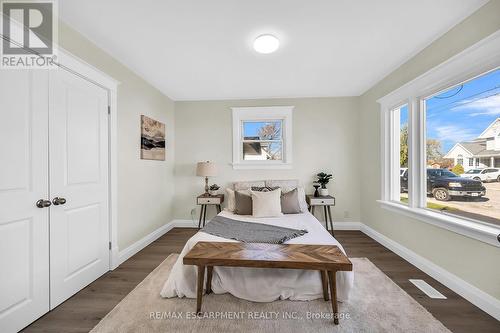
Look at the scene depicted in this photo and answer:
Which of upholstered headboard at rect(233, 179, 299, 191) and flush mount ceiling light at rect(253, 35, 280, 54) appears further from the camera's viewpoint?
upholstered headboard at rect(233, 179, 299, 191)

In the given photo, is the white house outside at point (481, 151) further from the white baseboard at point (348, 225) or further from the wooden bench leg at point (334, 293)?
the white baseboard at point (348, 225)

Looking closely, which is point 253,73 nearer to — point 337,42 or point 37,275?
point 337,42

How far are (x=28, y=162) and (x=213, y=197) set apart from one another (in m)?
2.42

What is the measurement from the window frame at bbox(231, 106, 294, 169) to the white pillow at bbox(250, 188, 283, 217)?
0.97 meters

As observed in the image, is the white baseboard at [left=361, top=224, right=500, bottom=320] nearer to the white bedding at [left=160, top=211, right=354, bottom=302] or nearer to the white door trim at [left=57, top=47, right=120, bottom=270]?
Result: the white bedding at [left=160, top=211, right=354, bottom=302]

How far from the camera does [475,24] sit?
1784 mm

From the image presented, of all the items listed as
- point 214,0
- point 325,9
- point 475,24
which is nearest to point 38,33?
point 214,0

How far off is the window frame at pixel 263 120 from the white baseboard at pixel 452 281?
2094mm

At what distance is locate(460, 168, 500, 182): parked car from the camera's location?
181 centimetres

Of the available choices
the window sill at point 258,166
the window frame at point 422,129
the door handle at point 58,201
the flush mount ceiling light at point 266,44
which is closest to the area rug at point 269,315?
the window frame at point 422,129

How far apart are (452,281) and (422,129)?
5.46ft

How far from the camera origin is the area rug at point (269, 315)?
1555 mm

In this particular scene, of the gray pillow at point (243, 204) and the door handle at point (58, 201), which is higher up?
the door handle at point (58, 201)

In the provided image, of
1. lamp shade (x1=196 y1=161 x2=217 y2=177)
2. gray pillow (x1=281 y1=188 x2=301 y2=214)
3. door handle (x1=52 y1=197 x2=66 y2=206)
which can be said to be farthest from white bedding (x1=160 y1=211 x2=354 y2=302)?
lamp shade (x1=196 y1=161 x2=217 y2=177)
